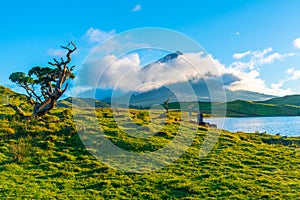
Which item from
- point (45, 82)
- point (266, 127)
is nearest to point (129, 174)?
point (45, 82)

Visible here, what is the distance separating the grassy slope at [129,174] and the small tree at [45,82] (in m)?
4.29

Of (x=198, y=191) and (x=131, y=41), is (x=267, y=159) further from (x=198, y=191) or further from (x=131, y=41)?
(x=131, y=41)

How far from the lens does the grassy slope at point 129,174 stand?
1645 centimetres

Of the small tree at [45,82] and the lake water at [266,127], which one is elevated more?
the small tree at [45,82]

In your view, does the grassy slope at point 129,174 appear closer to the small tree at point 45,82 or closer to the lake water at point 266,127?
the small tree at point 45,82

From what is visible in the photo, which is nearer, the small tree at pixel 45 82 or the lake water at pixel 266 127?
the small tree at pixel 45 82

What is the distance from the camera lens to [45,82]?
39.3 metres

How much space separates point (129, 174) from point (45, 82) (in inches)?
986

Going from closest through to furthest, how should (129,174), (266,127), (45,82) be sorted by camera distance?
(129,174), (45,82), (266,127)

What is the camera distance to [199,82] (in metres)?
27.5

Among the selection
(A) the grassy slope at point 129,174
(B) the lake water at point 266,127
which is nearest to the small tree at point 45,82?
(A) the grassy slope at point 129,174

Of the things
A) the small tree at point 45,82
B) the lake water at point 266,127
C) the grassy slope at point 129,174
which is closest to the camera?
the grassy slope at point 129,174

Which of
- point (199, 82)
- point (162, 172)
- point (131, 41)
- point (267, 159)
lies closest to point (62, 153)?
point (162, 172)

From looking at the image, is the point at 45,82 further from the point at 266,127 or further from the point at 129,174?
the point at 266,127
